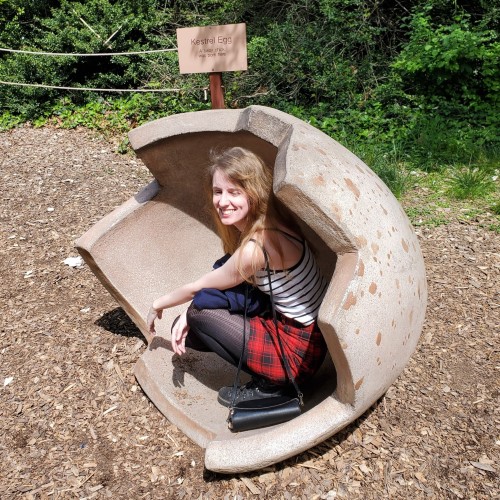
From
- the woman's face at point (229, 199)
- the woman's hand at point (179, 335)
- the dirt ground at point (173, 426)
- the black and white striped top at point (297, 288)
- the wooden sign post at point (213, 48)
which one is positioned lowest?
the dirt ground at point (173, 426)

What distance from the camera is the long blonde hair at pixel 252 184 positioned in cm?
216

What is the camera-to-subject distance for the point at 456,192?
446 cm

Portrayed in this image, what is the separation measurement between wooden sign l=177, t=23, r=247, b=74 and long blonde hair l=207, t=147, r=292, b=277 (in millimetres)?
2088

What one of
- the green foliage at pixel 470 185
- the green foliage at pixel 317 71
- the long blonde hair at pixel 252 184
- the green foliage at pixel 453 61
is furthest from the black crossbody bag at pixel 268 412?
the green foliage at pixel 453 61

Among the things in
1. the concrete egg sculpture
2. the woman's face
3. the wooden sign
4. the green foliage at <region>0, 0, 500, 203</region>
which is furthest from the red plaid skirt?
the green foliage at <region>0, 0, 500, 203</region>

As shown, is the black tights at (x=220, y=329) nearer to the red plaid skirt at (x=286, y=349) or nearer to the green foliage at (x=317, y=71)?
the red plaid skirt at (x=286, y=349)

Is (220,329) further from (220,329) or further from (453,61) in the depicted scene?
(453,61)

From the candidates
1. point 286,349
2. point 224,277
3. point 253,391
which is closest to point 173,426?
point 253,391

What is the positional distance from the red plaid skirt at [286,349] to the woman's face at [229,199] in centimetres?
45

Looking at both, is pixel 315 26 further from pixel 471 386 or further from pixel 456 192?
pixel 471 386

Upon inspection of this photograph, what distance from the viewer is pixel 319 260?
283cm

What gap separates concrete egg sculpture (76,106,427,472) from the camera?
186 cm

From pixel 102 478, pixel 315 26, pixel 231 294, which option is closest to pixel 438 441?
pixel 231 294

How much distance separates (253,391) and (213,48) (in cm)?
269
